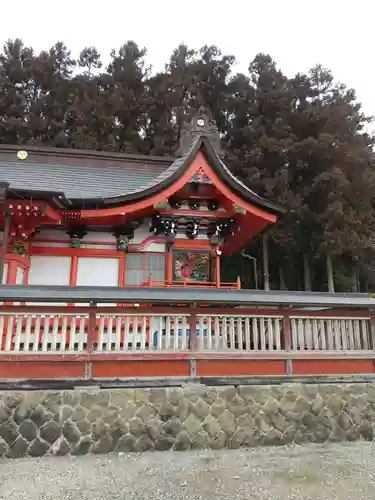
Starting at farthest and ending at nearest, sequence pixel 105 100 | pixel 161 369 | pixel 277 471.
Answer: pixel 105 100, pixel 161 369, pixel 277 471

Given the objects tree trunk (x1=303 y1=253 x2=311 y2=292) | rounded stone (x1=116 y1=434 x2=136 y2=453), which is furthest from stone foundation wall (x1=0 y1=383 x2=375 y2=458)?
tree trunk (x1=303 y1=253 x2=311 y2=292)

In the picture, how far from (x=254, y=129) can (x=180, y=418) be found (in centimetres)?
2199

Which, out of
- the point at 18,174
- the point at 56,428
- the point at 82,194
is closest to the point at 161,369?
the point at 56,428

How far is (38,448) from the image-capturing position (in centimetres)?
497

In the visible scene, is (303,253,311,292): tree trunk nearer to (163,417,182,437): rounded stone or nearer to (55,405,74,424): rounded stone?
(163,417,182,437): rounded stone

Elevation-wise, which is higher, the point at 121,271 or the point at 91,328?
the point at 121,271

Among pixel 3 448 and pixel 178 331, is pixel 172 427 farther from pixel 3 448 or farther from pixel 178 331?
pixel 3 448

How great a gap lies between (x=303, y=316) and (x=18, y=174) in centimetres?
851

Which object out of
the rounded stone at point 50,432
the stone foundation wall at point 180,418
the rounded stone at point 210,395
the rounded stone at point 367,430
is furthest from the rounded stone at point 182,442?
the rounded stone at point 367,430

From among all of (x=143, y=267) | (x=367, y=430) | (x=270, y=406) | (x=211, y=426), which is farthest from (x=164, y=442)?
(x=143, y=267)

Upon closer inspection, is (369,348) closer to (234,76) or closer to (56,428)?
(56,428)

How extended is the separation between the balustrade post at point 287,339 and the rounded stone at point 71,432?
322 cm

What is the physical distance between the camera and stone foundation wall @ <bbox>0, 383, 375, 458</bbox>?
5.03m

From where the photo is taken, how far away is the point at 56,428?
5039 mm
